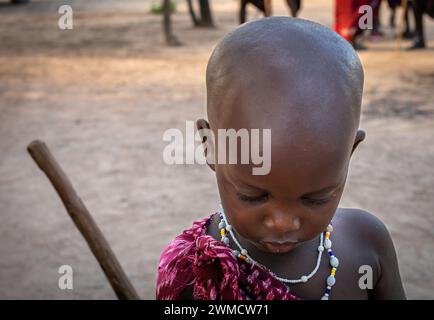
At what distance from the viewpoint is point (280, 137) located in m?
1.03

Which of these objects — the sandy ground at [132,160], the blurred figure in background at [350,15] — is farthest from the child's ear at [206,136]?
the blurred figure in background at [350,15]

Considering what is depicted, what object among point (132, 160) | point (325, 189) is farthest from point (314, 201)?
point (132, 160)

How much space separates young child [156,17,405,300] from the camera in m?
1.03

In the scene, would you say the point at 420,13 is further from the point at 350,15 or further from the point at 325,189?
the point at 325,189

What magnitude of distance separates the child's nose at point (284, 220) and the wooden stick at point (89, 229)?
1167 millimetres

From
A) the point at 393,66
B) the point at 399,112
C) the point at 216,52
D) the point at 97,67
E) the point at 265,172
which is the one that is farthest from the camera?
the point at 97,67

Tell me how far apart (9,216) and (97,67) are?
465 centimetres

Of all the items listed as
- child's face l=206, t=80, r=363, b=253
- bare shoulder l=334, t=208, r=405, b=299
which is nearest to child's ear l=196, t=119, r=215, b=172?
child's face l=206, t=80, r=363, b=253

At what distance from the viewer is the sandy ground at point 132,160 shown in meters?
2.96

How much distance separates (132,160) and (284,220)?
3.34 m

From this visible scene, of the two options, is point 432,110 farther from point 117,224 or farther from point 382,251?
point 382,251

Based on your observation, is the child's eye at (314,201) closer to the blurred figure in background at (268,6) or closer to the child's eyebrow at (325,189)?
the child's eyebrow at (325,189)

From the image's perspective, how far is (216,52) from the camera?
1153 mm
